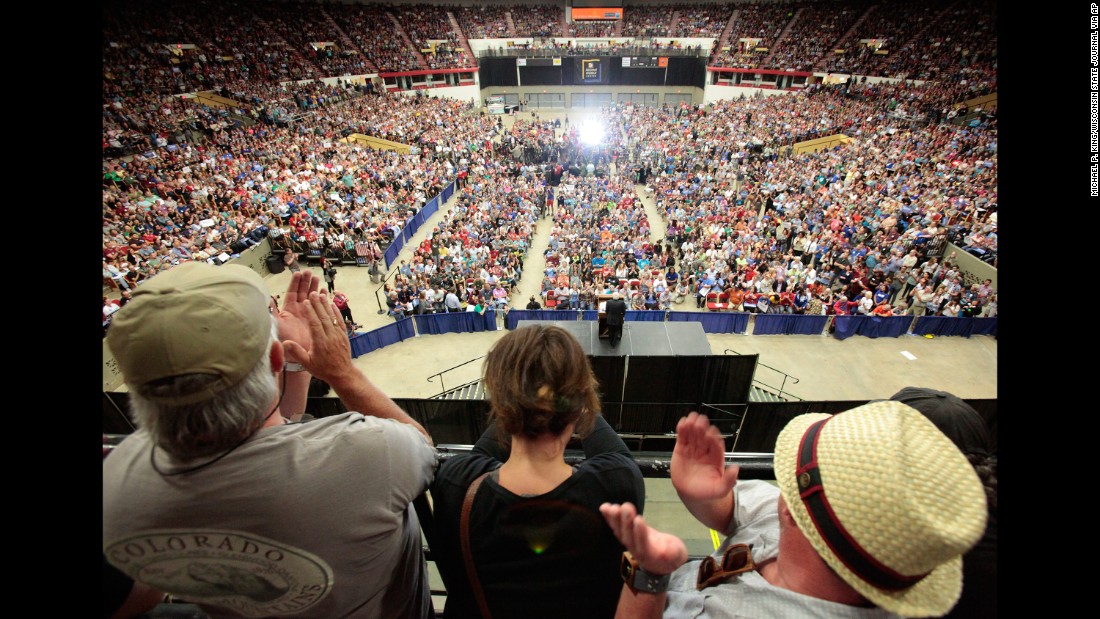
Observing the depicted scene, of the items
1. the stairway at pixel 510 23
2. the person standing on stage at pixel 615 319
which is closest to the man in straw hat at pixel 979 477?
the person standing on stage at pixel 615 319

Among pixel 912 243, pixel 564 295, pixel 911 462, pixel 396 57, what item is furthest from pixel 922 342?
pixel 396 57

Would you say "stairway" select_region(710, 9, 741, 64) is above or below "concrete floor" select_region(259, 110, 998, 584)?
above

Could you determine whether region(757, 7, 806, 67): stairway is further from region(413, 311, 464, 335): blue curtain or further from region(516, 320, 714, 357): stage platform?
region(516, 320, 714, 357): stage platform

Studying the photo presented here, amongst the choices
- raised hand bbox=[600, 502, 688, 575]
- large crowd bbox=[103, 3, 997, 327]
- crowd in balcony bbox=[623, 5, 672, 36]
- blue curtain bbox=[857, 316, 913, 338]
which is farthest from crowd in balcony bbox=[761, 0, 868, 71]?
raised hand bbox=[600, 502, 688, 575]

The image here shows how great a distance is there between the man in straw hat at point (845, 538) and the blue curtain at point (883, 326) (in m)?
13.4

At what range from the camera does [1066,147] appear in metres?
2.26

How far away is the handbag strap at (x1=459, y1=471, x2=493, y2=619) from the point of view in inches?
55.3

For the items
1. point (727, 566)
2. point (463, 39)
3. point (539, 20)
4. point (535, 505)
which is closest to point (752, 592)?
point (727, 566)

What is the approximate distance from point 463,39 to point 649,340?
46041 millimetres

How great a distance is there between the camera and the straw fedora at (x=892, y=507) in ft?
3.14

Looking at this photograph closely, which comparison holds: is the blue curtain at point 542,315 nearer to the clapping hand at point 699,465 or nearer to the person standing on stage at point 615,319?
the person standing on stage at point 615,319

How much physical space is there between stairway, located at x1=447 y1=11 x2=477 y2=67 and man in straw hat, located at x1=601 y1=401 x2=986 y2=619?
47618 millimetres

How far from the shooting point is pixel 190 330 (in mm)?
1080

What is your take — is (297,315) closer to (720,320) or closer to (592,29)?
(720,320)
